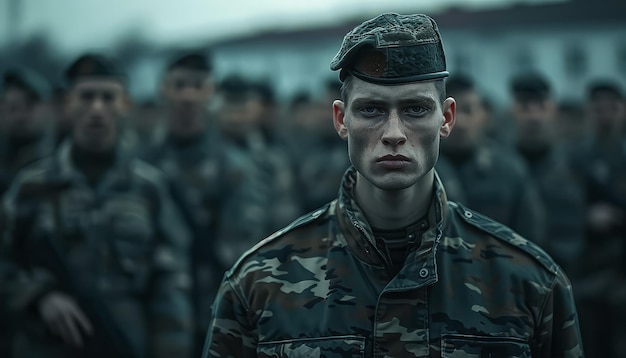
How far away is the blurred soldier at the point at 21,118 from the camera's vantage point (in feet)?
30.3

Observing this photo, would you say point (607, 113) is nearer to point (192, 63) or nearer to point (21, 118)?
point (192, 63)

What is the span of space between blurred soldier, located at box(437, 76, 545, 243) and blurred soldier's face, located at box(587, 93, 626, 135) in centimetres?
115

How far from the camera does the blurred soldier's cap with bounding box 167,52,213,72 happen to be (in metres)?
7.81

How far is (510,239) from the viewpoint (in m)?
2.75

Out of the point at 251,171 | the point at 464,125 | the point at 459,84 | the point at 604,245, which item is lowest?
the point at 604,245

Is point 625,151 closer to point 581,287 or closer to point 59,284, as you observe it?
point 581,287

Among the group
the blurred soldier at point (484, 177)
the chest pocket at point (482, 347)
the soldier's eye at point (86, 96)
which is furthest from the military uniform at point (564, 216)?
the chest pocket at point (482, 347)

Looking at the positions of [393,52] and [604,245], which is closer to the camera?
[393,52]

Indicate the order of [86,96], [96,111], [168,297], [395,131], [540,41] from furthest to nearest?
[540,41]
[86,96]
[96,111]
[168,297]
[395,131]

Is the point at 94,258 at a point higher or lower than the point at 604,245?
higher

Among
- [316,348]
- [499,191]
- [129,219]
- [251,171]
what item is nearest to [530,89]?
[499,191]

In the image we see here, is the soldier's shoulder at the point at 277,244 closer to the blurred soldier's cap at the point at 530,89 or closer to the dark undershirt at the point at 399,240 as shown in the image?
the dark undershirt at the point at 399,240

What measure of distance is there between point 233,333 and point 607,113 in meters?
6.77

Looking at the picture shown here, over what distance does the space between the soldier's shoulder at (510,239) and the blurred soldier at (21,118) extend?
705 cm
